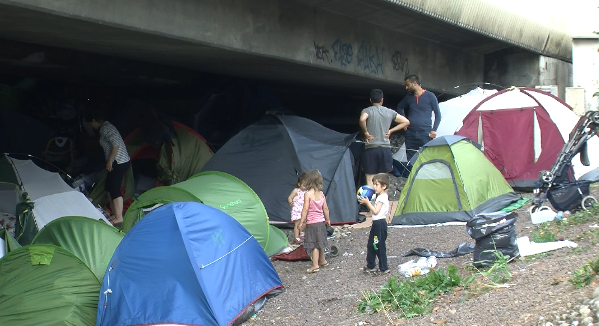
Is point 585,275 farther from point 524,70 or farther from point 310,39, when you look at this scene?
point 524,70

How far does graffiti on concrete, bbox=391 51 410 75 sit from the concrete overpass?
21 mm

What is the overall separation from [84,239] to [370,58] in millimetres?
7716

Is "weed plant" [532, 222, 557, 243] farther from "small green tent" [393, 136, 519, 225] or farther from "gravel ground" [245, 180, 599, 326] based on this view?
"small green tent" [393, 136, 519, 225]

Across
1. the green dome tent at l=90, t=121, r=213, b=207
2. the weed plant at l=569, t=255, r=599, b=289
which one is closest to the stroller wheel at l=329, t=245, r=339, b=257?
the weed plant at l=569, t=255, r=599, b=289

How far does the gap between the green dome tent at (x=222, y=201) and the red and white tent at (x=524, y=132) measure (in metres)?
5.23

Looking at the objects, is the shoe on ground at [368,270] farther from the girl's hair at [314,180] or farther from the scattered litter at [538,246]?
the scattered litter at [538,246]

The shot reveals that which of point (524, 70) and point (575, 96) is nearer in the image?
point (575, 96)

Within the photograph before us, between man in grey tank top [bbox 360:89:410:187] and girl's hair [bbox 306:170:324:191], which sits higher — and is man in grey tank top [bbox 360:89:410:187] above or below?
above

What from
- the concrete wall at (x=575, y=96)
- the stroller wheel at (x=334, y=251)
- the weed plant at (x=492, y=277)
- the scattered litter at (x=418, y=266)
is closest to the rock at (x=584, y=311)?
the weed plant at (x=492, y=277)

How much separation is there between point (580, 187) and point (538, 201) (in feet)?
1.75

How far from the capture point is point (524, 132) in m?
12.4

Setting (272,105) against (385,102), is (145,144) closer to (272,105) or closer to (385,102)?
(272,105)

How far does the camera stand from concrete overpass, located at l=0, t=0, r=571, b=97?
28.7 feet

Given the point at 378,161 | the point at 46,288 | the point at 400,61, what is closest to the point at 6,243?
the point at 46,288
